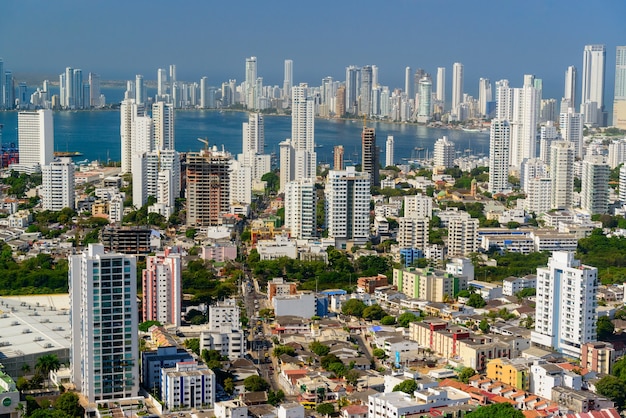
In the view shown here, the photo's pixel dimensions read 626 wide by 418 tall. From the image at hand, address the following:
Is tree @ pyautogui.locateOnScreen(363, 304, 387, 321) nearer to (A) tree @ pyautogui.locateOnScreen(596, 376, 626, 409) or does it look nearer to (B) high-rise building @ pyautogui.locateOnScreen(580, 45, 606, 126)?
(A) tree @ pyautogui.locateOnScreen(596, 376, 626, 409)

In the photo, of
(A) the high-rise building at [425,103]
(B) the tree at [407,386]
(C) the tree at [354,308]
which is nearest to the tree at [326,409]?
(B) the tree at [407,386]

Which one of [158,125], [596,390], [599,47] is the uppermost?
[599,47]

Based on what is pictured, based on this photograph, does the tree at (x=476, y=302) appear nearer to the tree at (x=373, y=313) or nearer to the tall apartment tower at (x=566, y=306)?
the tree at (x=373, y=313)

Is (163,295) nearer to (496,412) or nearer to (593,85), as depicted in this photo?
(496,412)

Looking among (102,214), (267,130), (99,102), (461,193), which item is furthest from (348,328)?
(99,102)

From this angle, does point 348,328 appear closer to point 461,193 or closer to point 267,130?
point 461,193

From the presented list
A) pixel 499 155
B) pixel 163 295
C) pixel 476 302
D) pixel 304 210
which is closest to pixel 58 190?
pixel 304 210

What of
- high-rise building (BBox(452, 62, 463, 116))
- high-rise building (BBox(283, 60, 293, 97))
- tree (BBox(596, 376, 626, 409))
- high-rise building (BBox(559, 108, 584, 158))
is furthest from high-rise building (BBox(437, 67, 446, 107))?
tree (BBox(596, 376, 626, 409))
